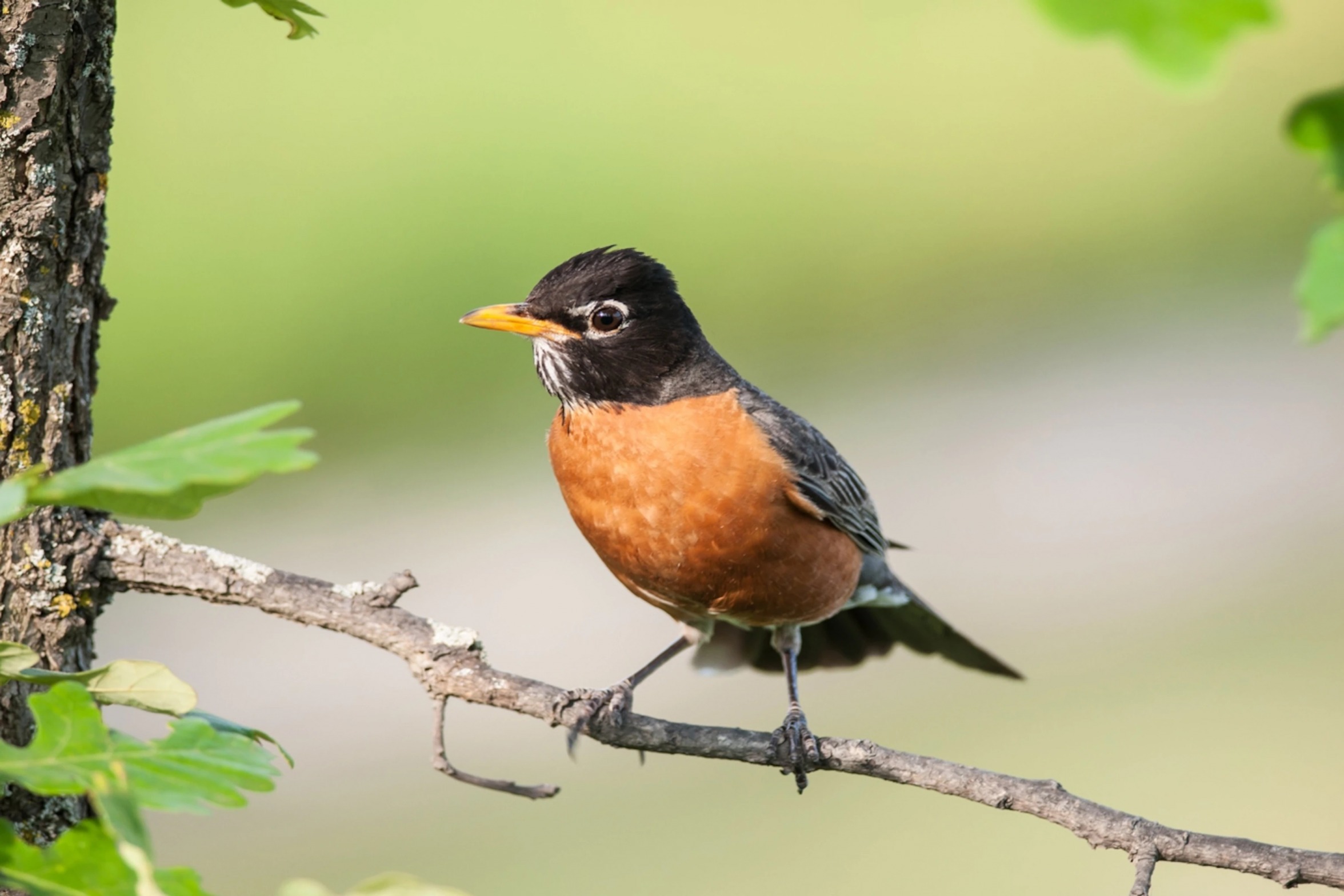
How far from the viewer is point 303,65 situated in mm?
12930

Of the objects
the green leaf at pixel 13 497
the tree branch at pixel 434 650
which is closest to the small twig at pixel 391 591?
the tree branch at pixel 434 650

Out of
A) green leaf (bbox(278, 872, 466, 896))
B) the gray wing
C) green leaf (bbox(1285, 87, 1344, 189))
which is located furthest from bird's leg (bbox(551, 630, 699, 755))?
green leaf (bbox(1285, 87, 1344, 189))

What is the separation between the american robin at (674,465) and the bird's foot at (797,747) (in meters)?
0.01

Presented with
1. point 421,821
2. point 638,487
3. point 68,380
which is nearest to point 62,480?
point 68,380

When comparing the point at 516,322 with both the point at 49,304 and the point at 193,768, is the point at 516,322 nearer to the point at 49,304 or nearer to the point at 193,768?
the point at 49,304

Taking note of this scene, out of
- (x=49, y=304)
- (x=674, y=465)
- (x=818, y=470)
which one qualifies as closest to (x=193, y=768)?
(x=49, y=304)

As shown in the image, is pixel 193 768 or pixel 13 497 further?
pixel 193 768

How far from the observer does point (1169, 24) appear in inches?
37.5

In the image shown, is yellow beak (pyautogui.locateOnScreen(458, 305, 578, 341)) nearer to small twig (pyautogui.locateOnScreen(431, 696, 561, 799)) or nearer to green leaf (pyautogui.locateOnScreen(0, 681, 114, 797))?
small twig (pyautogui.locateOnScreen(431, 696, 561, 799))

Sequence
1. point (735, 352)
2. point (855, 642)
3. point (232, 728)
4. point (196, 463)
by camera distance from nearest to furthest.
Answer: point (196, 463) → point (232, 728) → point (855, 642) → point (735, 352)

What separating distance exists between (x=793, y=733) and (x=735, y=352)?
587cm

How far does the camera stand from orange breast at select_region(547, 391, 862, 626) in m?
3.60

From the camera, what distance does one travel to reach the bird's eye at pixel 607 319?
384cm

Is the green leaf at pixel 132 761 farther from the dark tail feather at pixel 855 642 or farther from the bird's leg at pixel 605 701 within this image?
the dark tail feather at pixel 855 642
